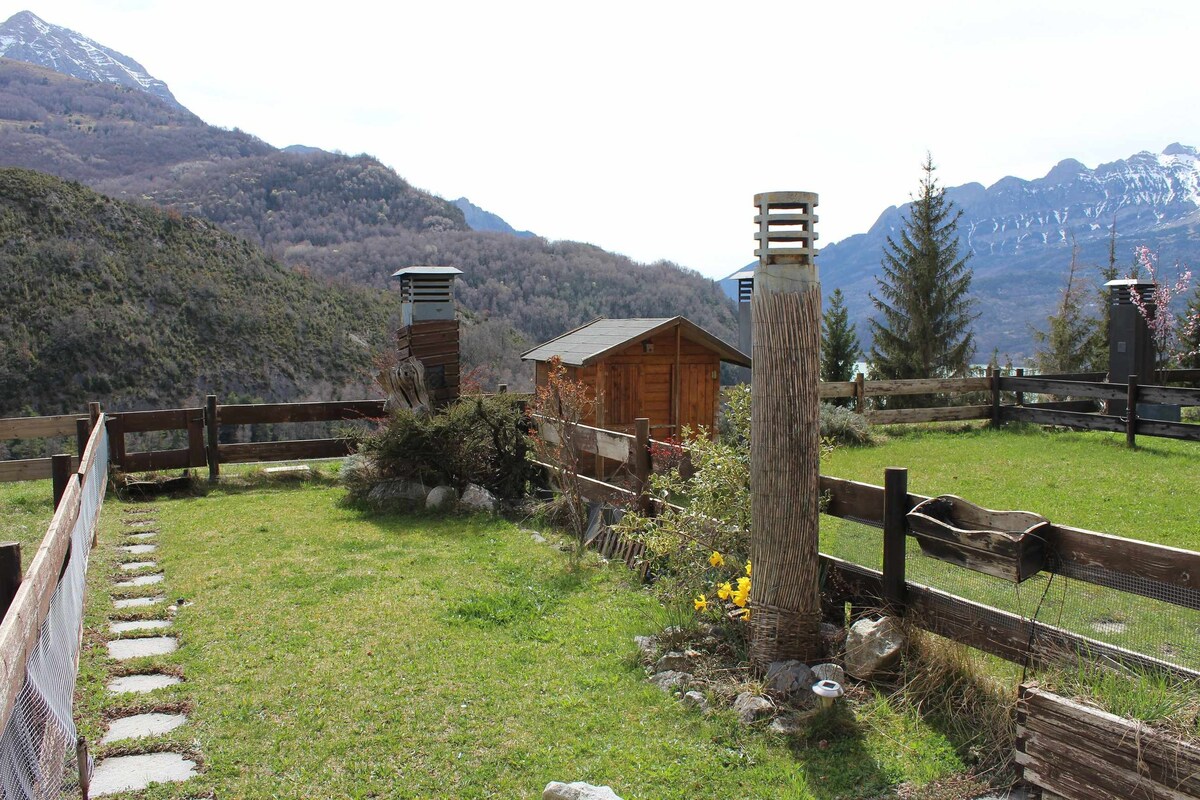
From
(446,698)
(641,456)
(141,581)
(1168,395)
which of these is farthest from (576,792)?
(1168,395)

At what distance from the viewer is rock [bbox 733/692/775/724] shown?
3.94m

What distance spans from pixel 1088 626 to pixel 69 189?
42599mm

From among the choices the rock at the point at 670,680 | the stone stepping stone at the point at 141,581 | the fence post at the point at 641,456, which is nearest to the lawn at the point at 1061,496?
the fence post at the point at 641,456

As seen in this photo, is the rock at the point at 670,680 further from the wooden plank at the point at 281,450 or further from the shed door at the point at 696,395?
the shed door at the point at 696,395

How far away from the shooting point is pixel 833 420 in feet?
43.9

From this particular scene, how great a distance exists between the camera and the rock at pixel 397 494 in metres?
9.37

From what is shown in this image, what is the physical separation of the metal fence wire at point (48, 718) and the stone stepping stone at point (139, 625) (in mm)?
740

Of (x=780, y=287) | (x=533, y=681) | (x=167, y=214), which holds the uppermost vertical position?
(x=167, y=214)

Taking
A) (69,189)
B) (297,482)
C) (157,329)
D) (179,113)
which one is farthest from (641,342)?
(179,113)

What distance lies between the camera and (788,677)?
13.6ft

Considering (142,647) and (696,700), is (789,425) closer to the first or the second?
(696,700)

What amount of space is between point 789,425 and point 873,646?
1205 mm

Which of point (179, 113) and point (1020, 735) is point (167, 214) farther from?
point (179, 113)

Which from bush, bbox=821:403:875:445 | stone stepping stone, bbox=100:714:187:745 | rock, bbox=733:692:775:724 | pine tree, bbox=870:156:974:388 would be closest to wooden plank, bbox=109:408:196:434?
stone stepping stone, bbox=100:714:187:745
